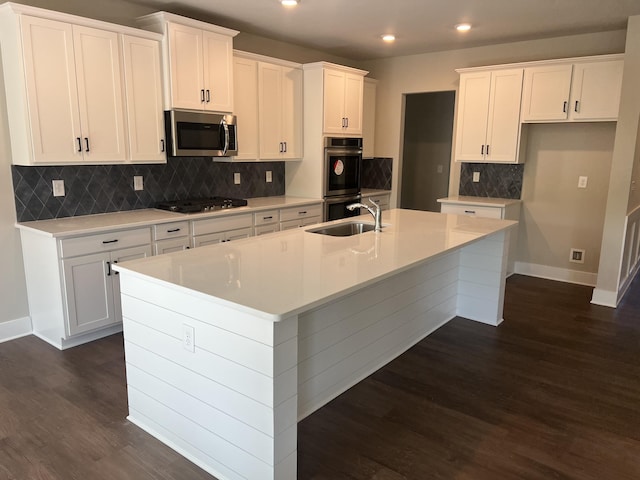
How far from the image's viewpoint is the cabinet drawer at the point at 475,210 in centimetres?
497

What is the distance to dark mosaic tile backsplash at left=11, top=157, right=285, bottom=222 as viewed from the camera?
345 centimetres

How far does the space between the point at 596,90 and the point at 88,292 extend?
4.77 m

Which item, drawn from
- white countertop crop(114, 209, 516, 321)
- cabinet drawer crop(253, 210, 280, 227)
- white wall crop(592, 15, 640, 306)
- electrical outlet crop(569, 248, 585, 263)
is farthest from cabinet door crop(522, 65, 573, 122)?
cabinet drawer crop(253, 210, 280, 227)

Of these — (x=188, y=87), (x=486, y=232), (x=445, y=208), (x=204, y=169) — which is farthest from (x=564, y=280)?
(x=188, y=87)

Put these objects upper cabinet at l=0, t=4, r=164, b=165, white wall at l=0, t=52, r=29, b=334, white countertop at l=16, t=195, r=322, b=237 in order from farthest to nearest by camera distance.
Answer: white wall at l=0, t=52, r=29, b=334, white countertop at l=16, t=195, r=322, b=237, upper cabinet at l=0, t=4, r=164, b=165

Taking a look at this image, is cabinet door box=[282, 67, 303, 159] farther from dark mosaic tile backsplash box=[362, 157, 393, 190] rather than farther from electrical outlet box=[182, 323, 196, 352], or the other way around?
electrical outlet box=[182, 323, 196, 352]

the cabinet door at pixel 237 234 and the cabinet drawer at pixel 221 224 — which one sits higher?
the cabinet drawer at pixel 221 224

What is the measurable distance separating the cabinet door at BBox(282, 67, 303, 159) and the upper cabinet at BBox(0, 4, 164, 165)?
1.60 meters

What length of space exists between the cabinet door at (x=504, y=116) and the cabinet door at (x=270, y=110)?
7.42 feet

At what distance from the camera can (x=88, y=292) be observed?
10.9 ft

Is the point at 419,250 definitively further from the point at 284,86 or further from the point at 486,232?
the point at 284,86

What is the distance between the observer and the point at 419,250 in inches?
106

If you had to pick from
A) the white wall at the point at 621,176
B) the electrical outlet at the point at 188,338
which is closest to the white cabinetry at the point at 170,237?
the electrical outlet at the point at 188,338

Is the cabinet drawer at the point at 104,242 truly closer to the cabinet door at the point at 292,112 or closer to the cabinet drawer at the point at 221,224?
the cabinet drawer at the point at 221,224
